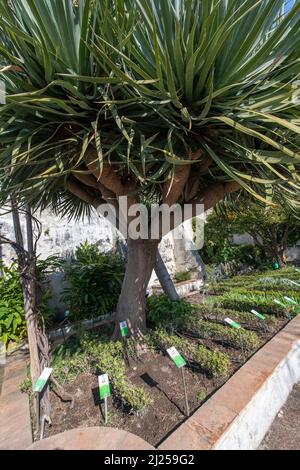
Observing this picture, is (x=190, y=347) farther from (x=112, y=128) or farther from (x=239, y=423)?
(x=112, y=128)

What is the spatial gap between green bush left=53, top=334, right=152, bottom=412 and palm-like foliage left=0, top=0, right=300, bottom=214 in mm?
1602

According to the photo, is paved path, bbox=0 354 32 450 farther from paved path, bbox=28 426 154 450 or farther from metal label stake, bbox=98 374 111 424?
metal label stake, bbox=98 374 111 424

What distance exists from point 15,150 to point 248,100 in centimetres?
160

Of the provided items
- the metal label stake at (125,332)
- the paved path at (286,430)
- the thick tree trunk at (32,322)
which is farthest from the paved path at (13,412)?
the paved path at (286,430)

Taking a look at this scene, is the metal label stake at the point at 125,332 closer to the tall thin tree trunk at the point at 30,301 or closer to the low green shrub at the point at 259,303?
the tall thin tree trunk at the point at 30,301

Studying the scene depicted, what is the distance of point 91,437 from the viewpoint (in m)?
1.23

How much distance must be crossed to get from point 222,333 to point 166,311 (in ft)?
3.00

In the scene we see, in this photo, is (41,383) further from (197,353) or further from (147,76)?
(147,76)

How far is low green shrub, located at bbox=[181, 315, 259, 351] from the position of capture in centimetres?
230

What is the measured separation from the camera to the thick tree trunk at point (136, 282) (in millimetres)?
2504

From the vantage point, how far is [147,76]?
140 centimetres

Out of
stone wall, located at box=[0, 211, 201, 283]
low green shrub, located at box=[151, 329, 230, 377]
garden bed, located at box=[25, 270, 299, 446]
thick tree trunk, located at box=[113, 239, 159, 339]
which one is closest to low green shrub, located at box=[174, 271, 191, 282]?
stone wall, located at box=[0, 211, 201, 283]

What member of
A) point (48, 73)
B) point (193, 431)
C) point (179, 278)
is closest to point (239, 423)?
point (193, 431)

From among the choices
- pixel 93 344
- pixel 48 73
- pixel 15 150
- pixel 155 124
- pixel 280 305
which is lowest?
pixel 93 344
